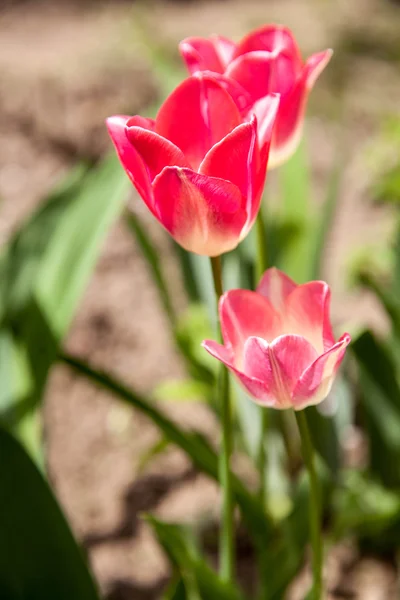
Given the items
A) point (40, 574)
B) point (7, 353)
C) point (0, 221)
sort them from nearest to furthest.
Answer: point (40, 574) < point (7, 353) < point (0, 221)

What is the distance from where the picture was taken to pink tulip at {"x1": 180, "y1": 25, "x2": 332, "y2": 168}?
0.65 meters

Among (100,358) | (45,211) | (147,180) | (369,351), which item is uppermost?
(147,180)

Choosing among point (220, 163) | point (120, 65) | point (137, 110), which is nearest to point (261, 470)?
point (220, 163)

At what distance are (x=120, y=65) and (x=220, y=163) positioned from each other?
2.00 meters

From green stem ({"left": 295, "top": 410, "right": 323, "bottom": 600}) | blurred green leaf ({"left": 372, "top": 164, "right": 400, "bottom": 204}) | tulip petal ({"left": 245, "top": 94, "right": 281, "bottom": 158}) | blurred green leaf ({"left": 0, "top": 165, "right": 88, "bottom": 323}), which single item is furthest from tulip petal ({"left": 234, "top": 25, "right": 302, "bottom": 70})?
blurred green leaf ({"left": 372, "top": 164, "right": 400, "bottom": 204})

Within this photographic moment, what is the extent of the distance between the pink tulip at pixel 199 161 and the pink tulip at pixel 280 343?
2.1 inches

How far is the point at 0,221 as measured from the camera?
73.2 inches

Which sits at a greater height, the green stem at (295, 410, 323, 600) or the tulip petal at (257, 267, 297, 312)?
the tulip petal at (257, 267, 297, 312)

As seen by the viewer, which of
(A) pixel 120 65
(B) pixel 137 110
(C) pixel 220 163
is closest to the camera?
(C) pixel 220 163

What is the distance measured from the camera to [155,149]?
1.80ft

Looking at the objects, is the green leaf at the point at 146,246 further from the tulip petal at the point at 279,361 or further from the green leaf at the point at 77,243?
the tulip petal at the point at 279,361

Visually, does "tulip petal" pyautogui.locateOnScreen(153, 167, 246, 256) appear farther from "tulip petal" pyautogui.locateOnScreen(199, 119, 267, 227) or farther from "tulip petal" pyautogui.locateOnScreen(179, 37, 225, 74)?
"tulip petal" pyautogui.locateOnScreen(179, 37, 225, 74)

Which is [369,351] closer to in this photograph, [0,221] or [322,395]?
[322,395]

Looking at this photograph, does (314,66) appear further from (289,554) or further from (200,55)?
(289,554)
